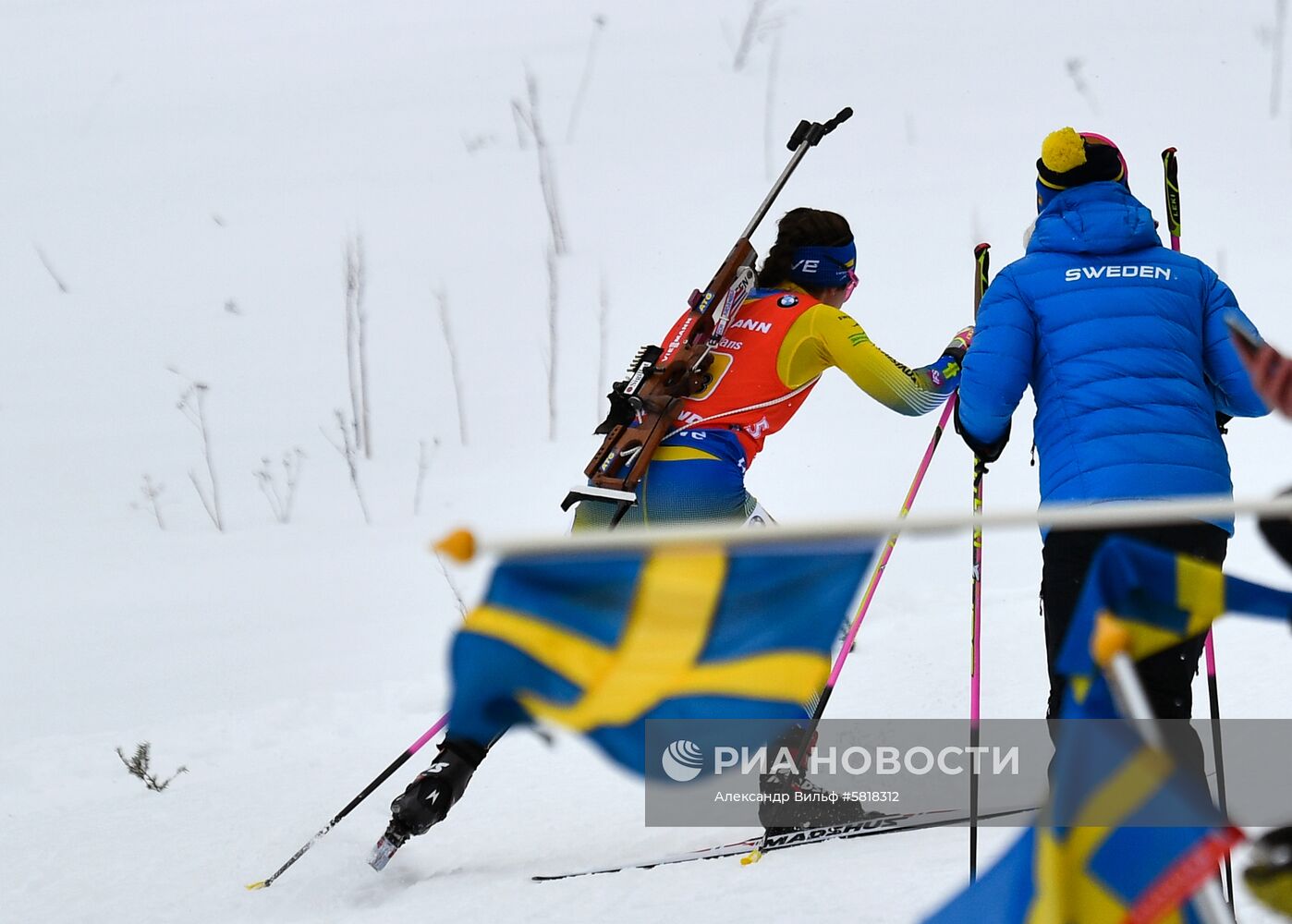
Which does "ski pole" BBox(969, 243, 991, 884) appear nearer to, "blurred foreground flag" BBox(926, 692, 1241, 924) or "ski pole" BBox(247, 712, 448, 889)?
"blurred foreground flag" BBox(926, 692, 1241, 924)

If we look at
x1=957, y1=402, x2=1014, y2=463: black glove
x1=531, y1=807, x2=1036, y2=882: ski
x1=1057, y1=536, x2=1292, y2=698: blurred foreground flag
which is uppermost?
x1=957, y1=402, x2=1014, y2=463: black glove

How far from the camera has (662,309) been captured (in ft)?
31.2

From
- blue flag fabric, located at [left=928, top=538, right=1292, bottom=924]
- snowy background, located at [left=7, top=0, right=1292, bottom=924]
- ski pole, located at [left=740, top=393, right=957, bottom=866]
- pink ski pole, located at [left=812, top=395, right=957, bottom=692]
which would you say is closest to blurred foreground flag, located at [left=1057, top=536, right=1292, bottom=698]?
blue flag fabric, located at [left=928, top=538, right=1292, bottom=924]

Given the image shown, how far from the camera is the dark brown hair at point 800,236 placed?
407 cm

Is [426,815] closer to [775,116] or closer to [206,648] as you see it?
[206,648]

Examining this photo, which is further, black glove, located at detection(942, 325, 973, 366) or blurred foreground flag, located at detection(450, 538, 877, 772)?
black glove, located at detection(942, 325, 973, 366)

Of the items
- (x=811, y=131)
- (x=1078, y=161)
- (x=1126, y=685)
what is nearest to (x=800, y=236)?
(x=811, y=131)

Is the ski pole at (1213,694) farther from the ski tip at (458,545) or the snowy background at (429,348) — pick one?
the ski tip at (458,545)

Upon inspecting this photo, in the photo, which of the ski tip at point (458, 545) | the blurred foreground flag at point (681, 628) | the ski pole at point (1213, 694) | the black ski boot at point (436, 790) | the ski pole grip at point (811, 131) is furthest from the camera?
the ski pole grip at point (811, 131)

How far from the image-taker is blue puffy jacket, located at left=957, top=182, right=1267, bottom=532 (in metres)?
3.01

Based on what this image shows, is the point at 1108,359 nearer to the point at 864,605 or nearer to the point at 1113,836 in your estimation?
the point at 864,605

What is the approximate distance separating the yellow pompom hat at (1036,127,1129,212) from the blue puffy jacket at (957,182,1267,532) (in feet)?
0.11

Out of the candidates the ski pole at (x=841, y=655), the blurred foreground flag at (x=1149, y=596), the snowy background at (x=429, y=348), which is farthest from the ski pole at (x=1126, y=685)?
the ski pole at (x=841, y=655)

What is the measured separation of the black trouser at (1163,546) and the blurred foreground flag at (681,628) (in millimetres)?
819
